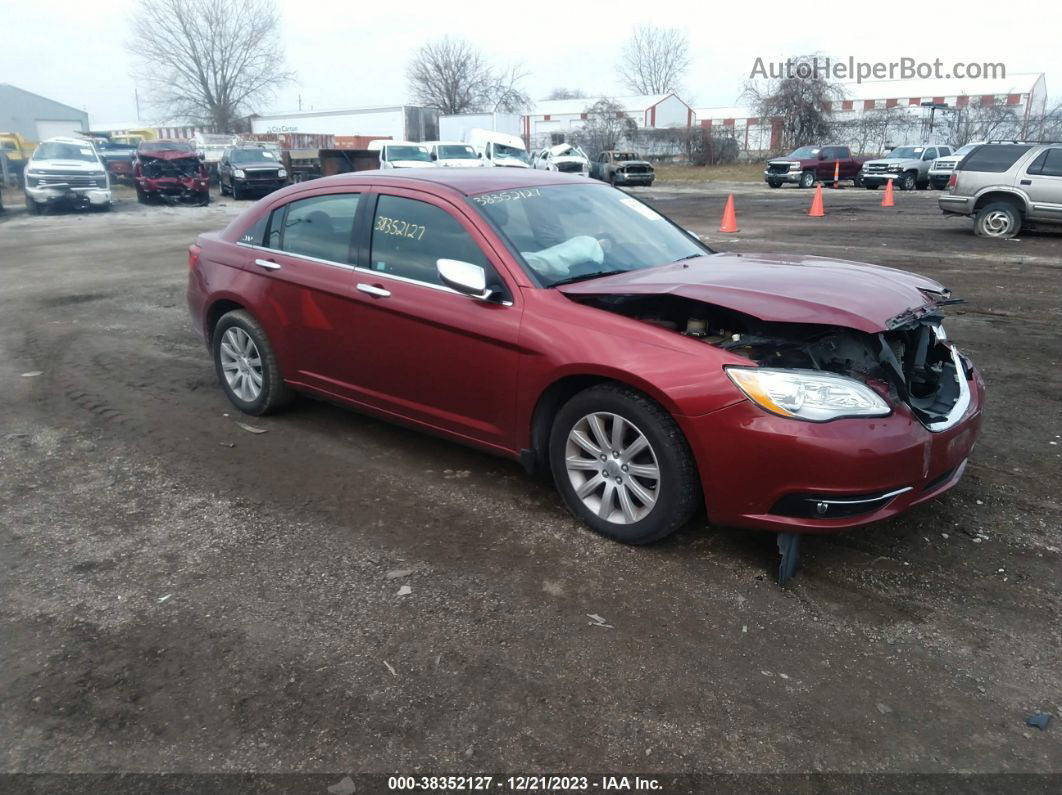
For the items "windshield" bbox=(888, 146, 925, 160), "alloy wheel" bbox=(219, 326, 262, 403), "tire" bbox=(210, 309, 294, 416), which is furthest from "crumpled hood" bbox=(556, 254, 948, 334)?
"windshield" bbox=(888, 146, 925, 160)

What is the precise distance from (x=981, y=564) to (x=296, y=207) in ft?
13.9

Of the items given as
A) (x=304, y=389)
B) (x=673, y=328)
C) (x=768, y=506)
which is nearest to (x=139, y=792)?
(x=768, y=506)

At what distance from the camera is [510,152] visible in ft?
105

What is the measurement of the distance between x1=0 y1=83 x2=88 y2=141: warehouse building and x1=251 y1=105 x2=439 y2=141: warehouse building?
33983 mm

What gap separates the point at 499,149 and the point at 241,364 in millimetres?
27399

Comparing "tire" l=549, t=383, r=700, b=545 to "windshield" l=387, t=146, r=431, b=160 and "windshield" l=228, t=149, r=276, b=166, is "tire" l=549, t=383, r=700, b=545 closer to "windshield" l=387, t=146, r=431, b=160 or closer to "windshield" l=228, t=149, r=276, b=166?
"windshield" l=387, t=146, r=431, b=160

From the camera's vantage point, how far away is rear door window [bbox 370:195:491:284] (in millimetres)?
4250

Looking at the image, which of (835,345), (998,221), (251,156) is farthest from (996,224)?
(251,156)

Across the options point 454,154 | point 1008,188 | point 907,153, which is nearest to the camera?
point 1008,188

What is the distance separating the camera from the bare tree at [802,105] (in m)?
49.1

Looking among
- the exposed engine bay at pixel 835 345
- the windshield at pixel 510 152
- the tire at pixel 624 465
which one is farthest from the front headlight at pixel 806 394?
the windshield at pixel 510 152

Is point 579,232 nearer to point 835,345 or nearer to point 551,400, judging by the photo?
point 551,400

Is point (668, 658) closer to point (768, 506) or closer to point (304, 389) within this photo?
point (768, 506)

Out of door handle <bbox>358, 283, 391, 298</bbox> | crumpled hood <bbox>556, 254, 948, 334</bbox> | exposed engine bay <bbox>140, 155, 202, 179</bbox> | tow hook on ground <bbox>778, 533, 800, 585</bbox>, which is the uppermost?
Result: exposed engine bay <bbox>140, 155, 202, 179</bbox>
